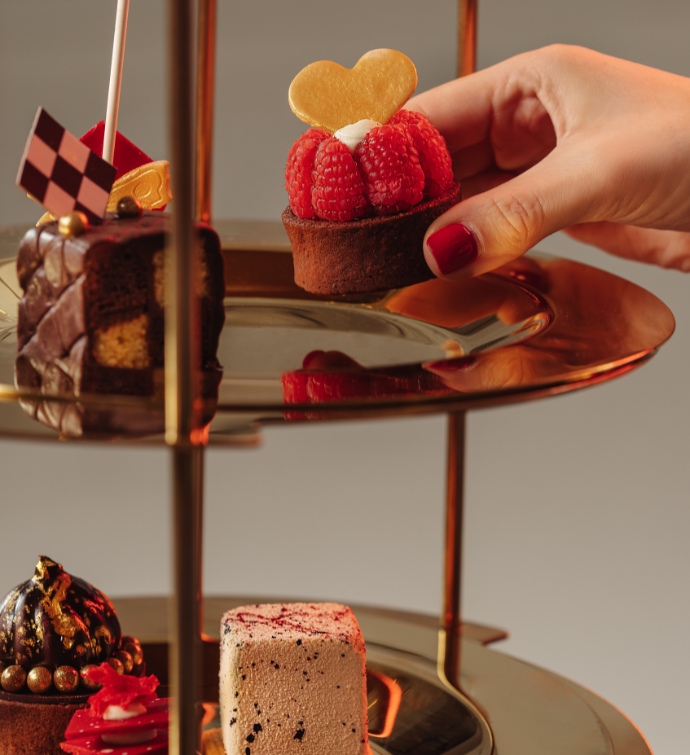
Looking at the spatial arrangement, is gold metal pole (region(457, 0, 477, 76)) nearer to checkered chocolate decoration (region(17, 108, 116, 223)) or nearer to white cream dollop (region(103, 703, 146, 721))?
checkered chocolate decoration (region(17, 108, 116, 223))

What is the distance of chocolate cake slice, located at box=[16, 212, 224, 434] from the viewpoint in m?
0.97

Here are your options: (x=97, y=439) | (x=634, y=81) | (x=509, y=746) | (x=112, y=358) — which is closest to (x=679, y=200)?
(x=634, y=81)

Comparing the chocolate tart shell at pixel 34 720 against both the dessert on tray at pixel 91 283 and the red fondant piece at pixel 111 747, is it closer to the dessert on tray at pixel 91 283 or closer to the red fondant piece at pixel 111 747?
the red fondant piece at pixel 111 747

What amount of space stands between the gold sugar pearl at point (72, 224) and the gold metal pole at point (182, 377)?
173 mm

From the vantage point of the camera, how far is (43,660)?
1.23m

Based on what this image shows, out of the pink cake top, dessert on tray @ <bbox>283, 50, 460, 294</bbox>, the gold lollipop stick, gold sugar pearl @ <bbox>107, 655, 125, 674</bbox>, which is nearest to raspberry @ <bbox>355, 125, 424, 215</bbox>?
dessert on tray @ <bbox>283, 50, 460, 294</bbox>

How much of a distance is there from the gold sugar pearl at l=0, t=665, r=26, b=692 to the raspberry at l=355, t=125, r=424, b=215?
539 millimetres

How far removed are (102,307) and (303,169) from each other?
0.33 meters

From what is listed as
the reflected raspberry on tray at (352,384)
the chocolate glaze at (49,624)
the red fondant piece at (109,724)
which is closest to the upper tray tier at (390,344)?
the reflected raspberry on tray at (352,384)

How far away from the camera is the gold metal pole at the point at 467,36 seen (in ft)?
4.92

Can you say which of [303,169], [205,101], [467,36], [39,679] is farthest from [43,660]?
[467,36]

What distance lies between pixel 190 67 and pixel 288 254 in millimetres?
649

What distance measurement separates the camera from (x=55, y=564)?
1252mm

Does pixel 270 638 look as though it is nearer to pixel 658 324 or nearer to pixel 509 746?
pixel 509 746
